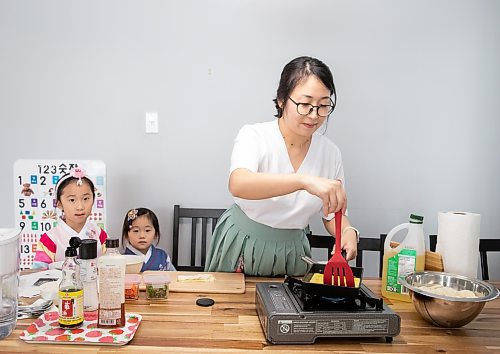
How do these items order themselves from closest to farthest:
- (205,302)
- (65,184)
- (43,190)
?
1. (205,302)
2. (65,184)
3. (43,190)

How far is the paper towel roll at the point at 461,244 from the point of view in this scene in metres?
1.40

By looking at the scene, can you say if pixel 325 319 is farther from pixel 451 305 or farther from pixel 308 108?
pixel 308 108

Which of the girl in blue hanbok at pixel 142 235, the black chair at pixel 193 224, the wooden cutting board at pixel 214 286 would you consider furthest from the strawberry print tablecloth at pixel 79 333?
the black chair at pixel 193 224

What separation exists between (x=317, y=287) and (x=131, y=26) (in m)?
1.84

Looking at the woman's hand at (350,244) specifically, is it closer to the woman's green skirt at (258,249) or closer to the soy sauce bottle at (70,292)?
the woman's green skirt at (258,249)

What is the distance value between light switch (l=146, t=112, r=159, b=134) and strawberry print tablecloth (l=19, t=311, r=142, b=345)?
1425 mm

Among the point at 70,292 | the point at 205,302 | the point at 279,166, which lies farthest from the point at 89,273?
the point at 279,166

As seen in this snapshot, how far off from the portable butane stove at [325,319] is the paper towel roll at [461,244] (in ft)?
1.39

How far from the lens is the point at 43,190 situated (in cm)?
207

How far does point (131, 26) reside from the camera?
2393 millimetres

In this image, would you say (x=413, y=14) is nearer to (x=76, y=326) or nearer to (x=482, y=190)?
(x=482, y=190)

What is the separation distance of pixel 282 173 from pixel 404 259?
0.47m

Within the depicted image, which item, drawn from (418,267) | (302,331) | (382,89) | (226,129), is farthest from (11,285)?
(382,89)

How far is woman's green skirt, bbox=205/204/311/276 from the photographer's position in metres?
1.63
